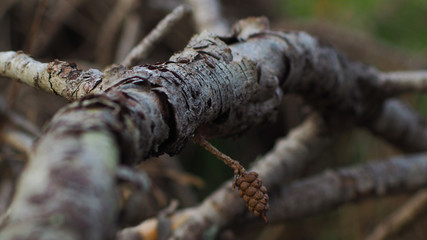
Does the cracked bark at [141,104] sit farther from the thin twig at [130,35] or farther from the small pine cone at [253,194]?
the thin twig at [130,35]

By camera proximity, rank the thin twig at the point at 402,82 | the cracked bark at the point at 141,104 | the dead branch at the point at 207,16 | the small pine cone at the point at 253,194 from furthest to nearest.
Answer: the dead branch at the point at 207,16, the thin twig at the point at 402,82, the small pine cone at the point at 253,194, the cracked bark at the point at 141,104

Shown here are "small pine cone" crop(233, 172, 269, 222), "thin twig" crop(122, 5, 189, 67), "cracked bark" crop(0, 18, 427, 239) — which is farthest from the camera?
"thin twig" crop(122, 5, 189, 67)

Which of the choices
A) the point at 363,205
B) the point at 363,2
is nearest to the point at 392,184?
the point at 363,205

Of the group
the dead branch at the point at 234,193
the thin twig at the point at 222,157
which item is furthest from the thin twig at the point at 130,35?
the thin twig at the point at 222,157

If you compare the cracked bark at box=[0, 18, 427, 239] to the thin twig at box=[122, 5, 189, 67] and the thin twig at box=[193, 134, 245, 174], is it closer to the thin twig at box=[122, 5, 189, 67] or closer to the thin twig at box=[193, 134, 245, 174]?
the thin twig at box=[193, 134, 245, 174]

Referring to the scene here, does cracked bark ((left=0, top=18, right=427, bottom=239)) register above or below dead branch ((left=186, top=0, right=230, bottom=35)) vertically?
below

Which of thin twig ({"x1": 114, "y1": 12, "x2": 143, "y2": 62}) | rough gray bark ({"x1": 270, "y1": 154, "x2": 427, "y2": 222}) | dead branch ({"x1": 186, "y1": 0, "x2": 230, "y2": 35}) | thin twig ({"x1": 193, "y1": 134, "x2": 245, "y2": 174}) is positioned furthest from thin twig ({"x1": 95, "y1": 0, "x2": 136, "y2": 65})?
thin twig ({"x1": 193, "y1": 134, "x2": 245, "y2": 174})

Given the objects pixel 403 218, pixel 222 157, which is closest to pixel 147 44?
pixel 222 157

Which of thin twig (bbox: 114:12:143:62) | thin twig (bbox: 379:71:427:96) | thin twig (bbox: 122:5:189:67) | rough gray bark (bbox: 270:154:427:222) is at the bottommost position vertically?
rough gray bark (bbox: 270:154:427:222)
